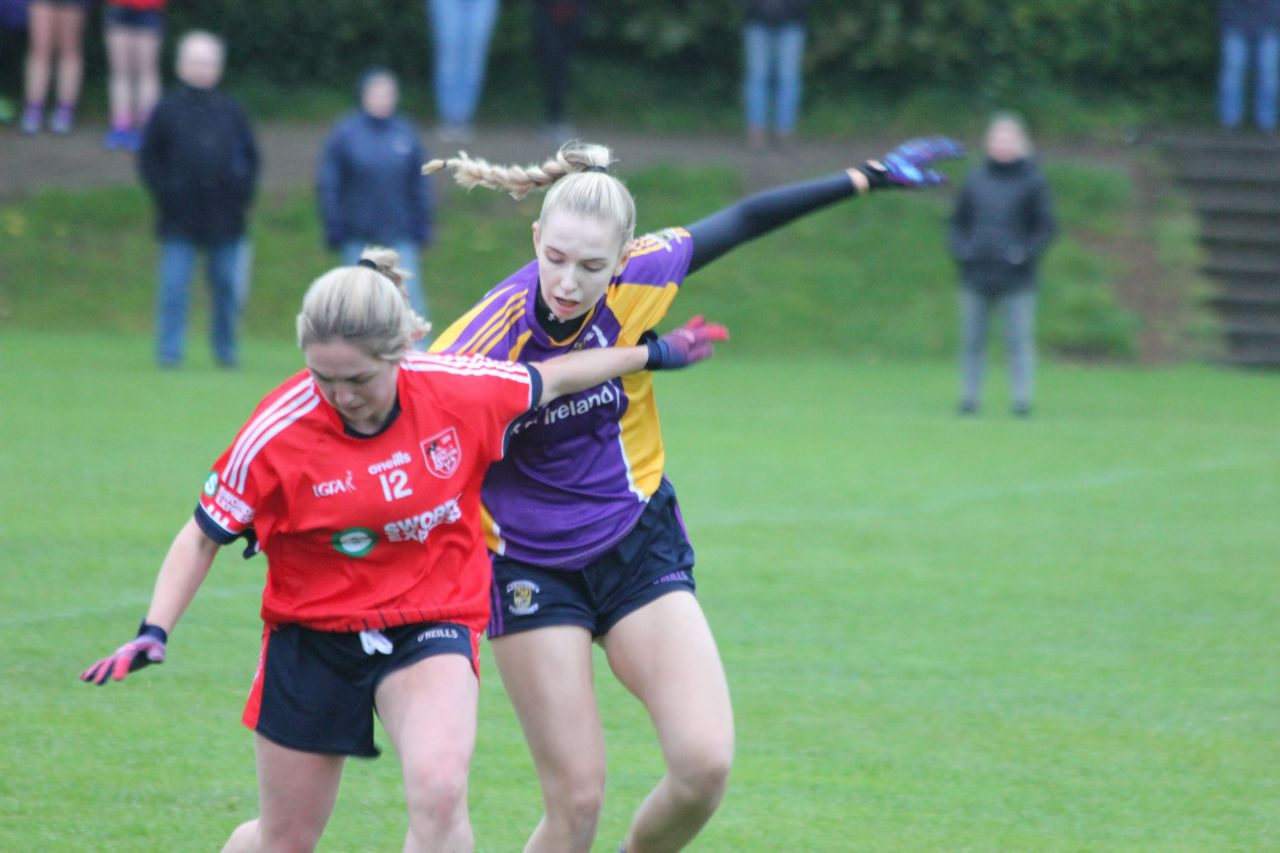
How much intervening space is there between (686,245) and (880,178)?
0.73m

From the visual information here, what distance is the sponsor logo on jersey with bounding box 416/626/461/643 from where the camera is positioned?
3949 millimetres

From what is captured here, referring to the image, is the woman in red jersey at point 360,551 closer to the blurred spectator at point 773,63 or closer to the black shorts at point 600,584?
the black shorts at point 600,584

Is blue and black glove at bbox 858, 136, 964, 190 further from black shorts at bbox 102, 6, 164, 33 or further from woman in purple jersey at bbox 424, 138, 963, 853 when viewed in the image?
black shorts at bbox 102, 6, 164, 33

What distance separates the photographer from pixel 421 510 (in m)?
3.93

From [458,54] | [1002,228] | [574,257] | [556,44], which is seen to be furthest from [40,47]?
[574,257]

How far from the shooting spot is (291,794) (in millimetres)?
3918

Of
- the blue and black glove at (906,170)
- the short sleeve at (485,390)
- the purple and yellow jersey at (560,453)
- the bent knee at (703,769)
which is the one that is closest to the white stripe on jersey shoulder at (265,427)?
the short sleeve at (485,390)

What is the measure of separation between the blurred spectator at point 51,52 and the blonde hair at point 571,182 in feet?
44.6

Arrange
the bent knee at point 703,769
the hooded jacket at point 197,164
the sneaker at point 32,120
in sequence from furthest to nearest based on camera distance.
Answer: the sneaker at point 32,120, the hooded jacket at point 197,164, the bent knee at point 703,769

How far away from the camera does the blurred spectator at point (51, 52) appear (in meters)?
17.0

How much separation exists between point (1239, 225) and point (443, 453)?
15.7m

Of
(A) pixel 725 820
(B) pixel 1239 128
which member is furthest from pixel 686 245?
(B) pixel 1239 128

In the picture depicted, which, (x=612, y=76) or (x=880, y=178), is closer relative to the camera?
(x=880, y=178)

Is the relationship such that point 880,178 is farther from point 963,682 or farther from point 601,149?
point 963,682
